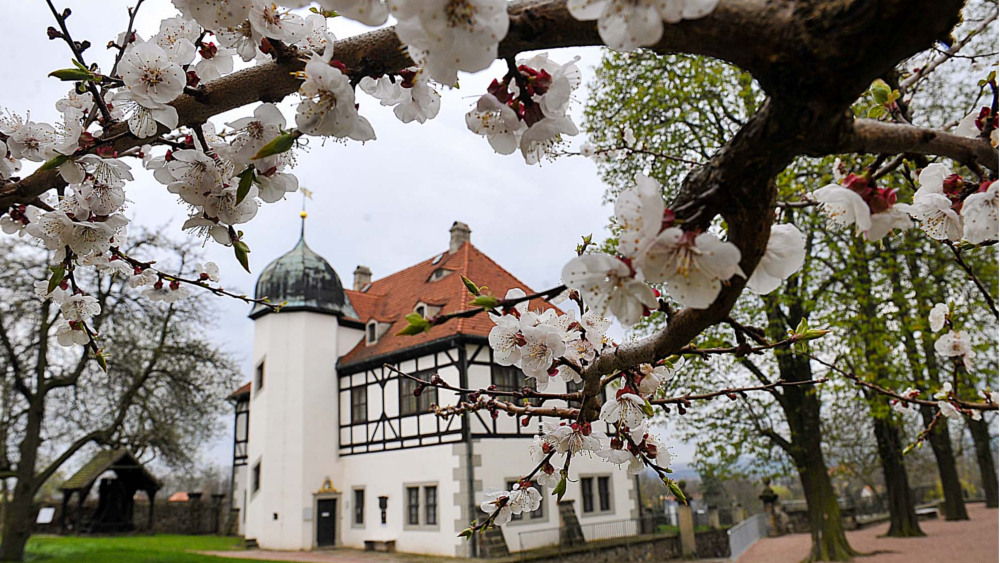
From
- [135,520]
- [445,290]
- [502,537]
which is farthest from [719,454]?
[135,520]

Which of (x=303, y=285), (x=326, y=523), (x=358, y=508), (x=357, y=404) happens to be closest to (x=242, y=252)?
(x=357, y=404)

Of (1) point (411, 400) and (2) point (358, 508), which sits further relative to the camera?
(2) point (358, 508)

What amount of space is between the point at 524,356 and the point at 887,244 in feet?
39.9

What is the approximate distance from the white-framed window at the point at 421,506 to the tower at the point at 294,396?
2.80 m

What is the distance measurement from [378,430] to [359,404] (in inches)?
43.6

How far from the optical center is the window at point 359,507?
15586 millimetres

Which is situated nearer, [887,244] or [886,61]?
[886,61]

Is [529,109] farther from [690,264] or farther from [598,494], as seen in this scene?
[598,494]

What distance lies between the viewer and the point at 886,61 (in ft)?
2.78

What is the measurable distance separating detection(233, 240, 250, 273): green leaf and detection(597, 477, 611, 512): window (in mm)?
15035

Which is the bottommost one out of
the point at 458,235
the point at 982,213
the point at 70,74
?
the point at 982,213

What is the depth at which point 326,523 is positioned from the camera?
15.9 m

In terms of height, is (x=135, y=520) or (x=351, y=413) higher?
(x=351, y=413)

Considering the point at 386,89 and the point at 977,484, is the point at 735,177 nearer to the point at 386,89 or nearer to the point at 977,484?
the point at 386,89
